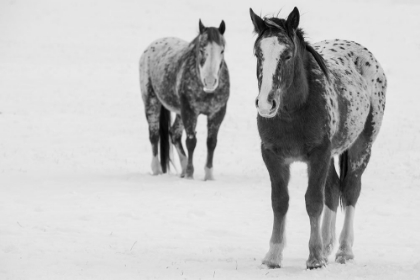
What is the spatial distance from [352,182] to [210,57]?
5.18 meters

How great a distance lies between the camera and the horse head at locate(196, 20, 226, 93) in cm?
1167

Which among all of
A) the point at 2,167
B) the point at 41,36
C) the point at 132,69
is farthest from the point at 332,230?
the point at 41,36

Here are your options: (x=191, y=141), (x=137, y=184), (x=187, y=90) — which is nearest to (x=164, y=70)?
(x=187, y=90)

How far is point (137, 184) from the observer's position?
443 inches

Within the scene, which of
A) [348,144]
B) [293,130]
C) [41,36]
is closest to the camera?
[293,130]

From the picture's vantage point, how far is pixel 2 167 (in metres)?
13.0

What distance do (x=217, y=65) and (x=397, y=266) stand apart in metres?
6.39

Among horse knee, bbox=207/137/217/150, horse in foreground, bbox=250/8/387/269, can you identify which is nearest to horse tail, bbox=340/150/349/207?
horse in foreground, bbox=250/8/387/269

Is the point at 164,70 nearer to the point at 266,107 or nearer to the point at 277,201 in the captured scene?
the point at 277,201

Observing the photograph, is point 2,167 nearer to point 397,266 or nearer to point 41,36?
point 397,266

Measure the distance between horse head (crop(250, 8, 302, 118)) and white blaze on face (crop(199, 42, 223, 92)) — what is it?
578 cm

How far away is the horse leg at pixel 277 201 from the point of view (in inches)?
238

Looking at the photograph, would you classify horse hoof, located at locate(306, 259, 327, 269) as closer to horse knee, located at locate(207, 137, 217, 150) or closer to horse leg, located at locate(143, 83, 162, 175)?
horse knee, located at locate(207, 137, 217, 150)

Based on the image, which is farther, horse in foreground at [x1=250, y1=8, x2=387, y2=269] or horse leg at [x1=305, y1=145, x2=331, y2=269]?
horse leg at [x1=305, y1=145, x2=331, y2=269]
